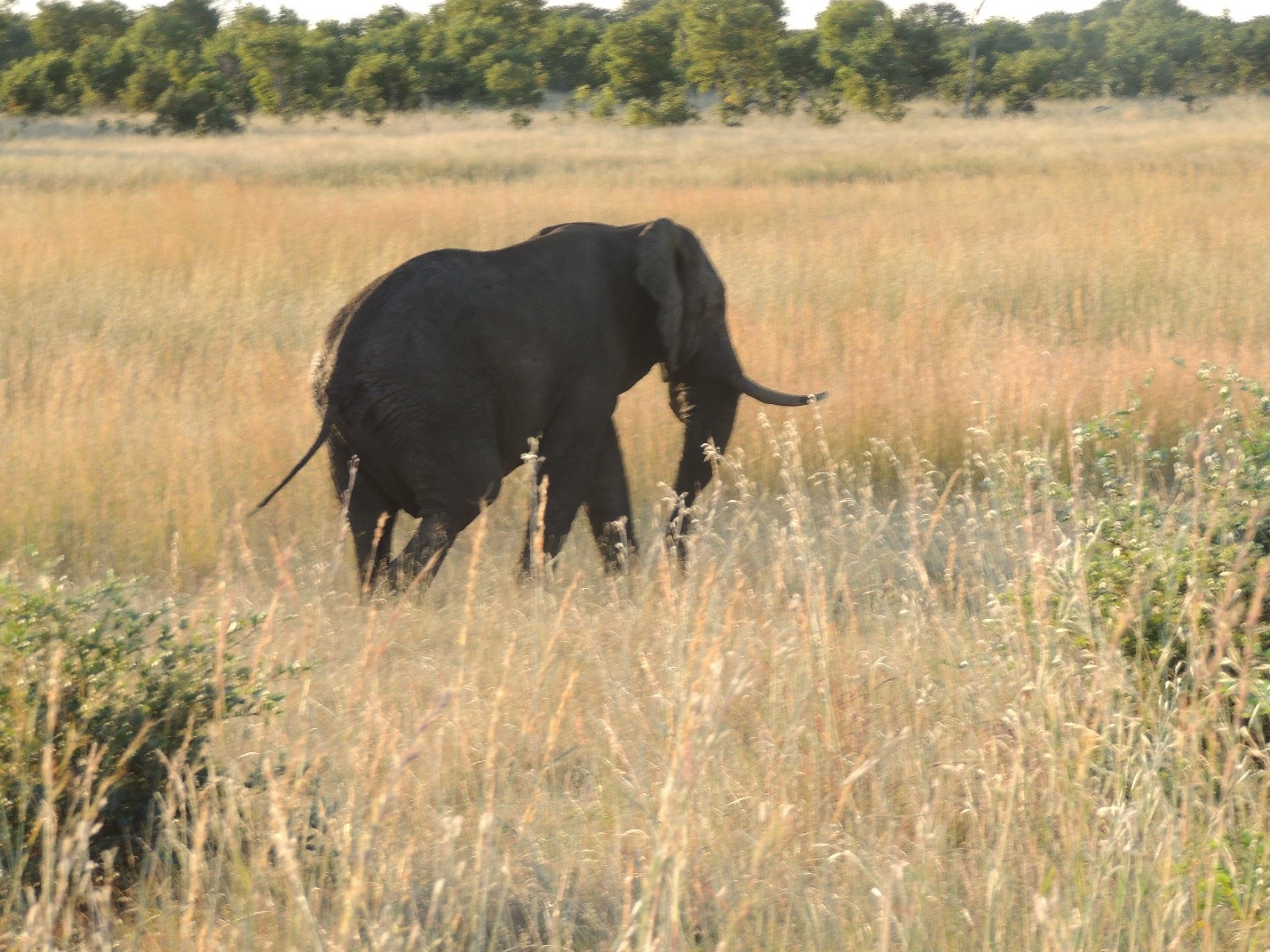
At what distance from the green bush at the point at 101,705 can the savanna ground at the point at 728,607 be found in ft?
0.36

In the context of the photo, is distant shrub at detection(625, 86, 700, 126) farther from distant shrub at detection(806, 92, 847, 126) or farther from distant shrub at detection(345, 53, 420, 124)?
distant shrub at detection(345, 53, 420, 124)

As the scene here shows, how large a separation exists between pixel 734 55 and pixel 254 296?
4404 centimetres

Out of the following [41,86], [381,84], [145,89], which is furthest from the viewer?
[381,84]

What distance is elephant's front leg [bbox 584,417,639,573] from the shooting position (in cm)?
612

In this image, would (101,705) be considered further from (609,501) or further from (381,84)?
(381,84)

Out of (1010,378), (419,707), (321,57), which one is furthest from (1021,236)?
(321,57)

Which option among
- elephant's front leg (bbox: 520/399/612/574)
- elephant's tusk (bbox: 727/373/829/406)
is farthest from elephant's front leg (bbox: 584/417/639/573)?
elephant's tusk (bbox: 727/373/829/406)

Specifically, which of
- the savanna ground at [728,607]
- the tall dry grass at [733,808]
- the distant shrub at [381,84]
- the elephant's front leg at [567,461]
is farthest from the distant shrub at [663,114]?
the tall dry grass at [733,808]

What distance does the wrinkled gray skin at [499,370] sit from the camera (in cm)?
531

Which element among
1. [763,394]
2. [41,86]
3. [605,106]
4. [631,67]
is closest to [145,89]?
[41,86]

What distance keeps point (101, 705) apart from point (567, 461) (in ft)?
9.58

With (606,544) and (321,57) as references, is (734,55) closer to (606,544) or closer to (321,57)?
(321,57)

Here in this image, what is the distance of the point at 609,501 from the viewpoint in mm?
6168

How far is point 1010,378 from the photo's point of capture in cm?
815
